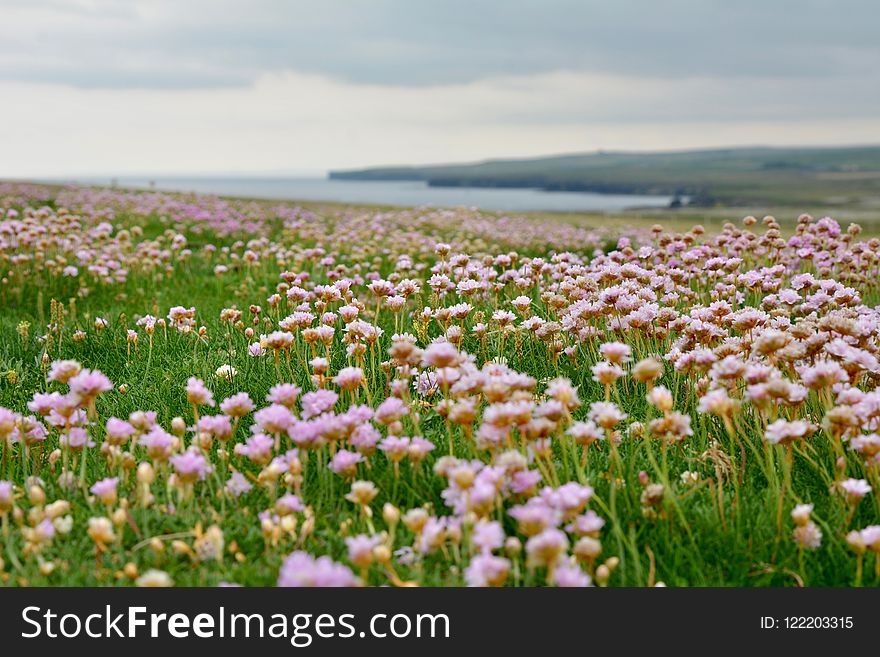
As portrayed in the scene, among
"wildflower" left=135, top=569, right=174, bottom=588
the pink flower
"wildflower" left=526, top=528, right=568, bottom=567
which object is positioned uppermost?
the pink flower

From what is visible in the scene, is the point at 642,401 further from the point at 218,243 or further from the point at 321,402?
the point at 218,243

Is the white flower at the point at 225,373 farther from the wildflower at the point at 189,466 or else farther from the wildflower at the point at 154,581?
the wildflower at the point at 154,581

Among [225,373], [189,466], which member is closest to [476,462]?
[189,466]

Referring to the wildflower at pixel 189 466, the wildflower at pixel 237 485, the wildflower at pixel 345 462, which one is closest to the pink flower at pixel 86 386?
the wildflower at pixel 189 466

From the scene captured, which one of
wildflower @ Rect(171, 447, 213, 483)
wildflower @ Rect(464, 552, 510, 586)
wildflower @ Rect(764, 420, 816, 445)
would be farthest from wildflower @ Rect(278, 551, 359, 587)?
wildflower @ Rect(764, 420, 816, 445)

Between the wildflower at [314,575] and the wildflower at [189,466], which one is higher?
the wildflower at [189,466]

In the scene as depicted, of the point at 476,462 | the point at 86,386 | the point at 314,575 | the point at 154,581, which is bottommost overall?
the point at 154,581

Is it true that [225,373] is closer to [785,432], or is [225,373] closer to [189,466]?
[189,466]

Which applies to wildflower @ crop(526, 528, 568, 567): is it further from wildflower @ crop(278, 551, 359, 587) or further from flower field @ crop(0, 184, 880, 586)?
wildflower @ crop(278, 551, 359, 587)

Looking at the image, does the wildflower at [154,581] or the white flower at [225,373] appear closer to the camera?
the wildflower at [154,581]

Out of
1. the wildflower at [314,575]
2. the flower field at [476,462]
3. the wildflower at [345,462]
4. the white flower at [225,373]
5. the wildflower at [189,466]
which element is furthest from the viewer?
the white flower at [225,373]

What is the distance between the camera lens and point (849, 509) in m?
3.24

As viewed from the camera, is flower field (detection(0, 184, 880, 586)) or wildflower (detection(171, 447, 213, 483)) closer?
flower field (detection(0, 184, 880, 586))

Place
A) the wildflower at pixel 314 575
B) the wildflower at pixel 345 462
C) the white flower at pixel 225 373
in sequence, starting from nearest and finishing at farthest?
the wildflower at pixel 314 575, the wildflower at pixel 345 462, the white flower at pixel 225 373
